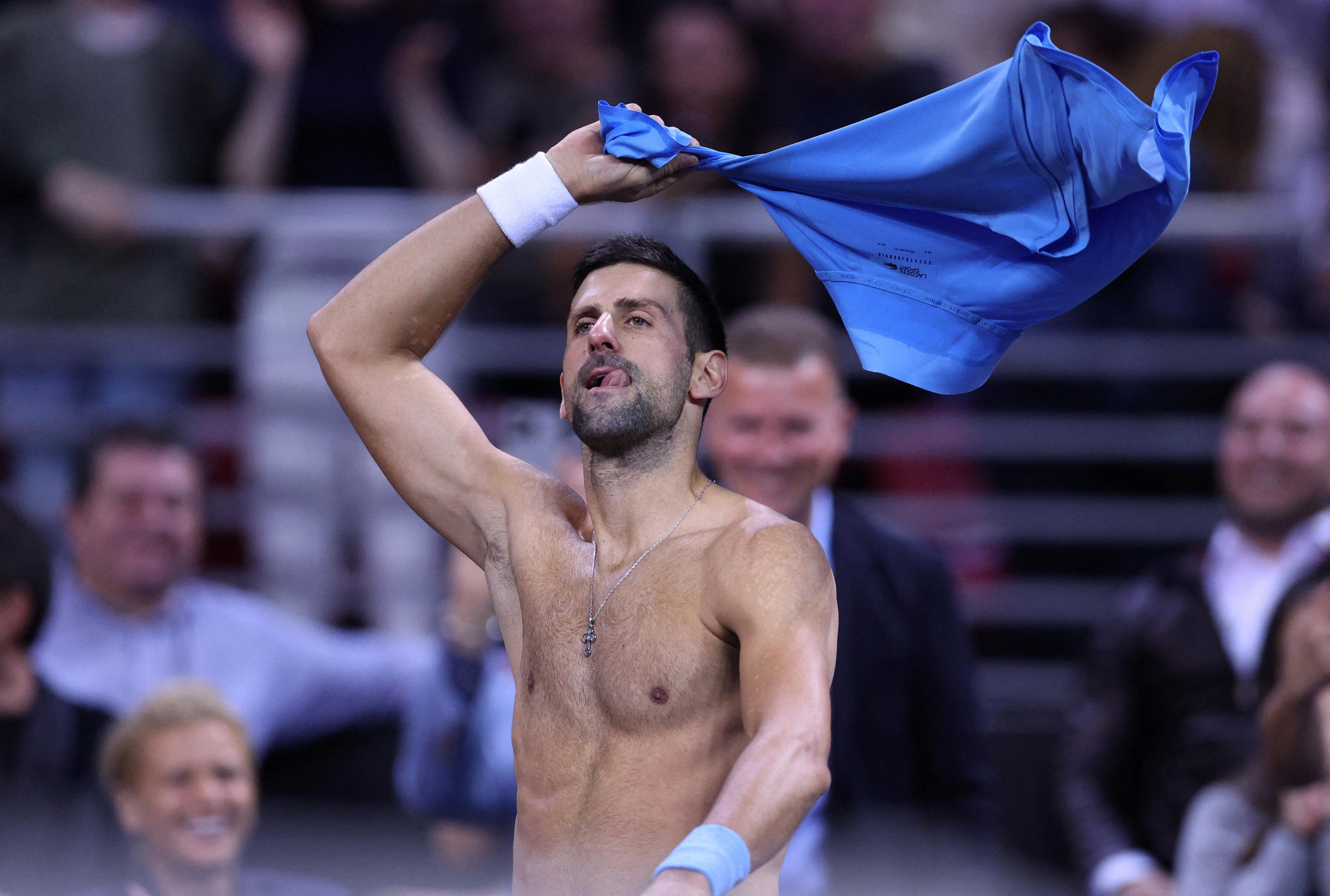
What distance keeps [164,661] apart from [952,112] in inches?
140

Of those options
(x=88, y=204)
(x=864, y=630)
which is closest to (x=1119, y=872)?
(x=864, y=630)

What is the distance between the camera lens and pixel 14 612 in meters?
5.05

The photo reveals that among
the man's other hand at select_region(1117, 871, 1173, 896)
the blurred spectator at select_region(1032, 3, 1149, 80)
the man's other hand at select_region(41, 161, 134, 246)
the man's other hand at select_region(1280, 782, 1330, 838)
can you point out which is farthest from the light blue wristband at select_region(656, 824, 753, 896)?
the blurred spectator at select_region(1032, 3, 1149, 80)

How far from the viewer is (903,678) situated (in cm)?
474

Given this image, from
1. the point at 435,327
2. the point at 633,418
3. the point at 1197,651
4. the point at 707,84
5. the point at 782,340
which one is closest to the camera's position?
the point at 633,418

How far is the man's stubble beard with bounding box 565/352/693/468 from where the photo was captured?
3.06 metres

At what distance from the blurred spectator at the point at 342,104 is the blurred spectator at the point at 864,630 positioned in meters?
2.08

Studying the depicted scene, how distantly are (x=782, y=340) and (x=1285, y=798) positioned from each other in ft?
6.49

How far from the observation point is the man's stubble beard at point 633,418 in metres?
3.06

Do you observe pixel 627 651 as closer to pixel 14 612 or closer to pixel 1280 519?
pixel 14 612

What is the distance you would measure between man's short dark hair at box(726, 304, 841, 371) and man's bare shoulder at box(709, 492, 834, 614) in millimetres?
1754

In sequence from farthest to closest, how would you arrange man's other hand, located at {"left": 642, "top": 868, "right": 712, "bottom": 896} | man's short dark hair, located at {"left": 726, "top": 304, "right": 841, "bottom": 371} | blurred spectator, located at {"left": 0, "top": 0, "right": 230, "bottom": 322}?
blurred spectator, located at {"left": 0, "top": 0, "right": 230, "bottom": 322} < man's short dark hair, located at {"left": 726, "top": 304, "right": 841, "bottom": 371} < man's other hand, located at {"left": 642, "top": 868, "right": 712, "bottom": 896}

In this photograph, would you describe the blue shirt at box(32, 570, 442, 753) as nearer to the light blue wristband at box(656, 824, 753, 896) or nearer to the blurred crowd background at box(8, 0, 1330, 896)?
the blurred crowd background at box(8, 0, 1330, 896)

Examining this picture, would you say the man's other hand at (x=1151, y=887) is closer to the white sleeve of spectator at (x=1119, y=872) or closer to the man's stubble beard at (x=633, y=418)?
the white sleeve of spectator at (x=1119, y=872)
